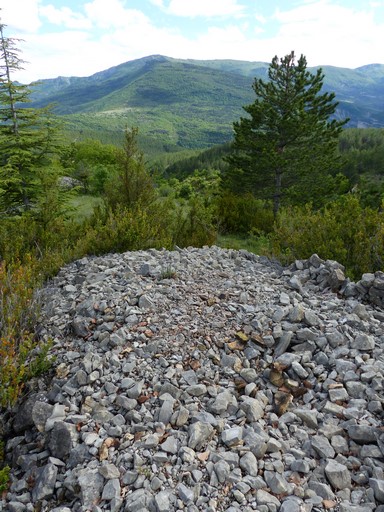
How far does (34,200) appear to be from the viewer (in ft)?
46.9

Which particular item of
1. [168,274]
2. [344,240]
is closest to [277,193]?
[344,240]

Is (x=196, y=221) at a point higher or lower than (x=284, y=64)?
lower

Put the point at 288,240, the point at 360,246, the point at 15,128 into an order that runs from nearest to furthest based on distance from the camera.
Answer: the point at 360,246, the point at 288,240, the point at 15,128

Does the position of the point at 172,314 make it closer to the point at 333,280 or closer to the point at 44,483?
the point at 44,483

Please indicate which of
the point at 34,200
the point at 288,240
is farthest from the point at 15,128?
the point at 288,240

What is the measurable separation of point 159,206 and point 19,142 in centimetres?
637

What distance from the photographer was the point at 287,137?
18984 mm

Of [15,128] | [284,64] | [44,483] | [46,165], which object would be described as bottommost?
[44,483]

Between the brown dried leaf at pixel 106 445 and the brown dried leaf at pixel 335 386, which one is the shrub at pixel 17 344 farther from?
the brown dried leaf at pixel 335 386

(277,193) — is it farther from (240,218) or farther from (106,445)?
(106,445)

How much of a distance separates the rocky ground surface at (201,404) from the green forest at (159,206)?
463 mm

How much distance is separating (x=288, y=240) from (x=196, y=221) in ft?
16.3

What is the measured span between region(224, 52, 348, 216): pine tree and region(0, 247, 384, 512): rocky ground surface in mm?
14799

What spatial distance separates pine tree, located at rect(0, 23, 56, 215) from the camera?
13289 millimetres
